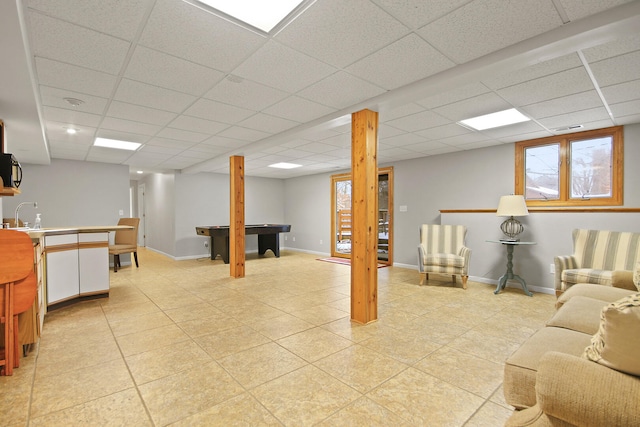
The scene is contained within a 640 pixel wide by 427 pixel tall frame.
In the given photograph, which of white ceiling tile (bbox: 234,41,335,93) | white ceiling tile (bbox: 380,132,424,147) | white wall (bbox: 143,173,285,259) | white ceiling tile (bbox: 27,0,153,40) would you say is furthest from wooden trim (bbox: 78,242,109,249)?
white ceiling tile (bbox: 380,132,424,147)

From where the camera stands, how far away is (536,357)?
1384 millimetres

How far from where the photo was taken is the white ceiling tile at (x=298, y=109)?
3.21 metres

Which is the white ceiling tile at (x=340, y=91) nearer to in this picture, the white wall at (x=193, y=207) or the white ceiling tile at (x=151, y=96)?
the white ceiling tile at (x=151, y=96)

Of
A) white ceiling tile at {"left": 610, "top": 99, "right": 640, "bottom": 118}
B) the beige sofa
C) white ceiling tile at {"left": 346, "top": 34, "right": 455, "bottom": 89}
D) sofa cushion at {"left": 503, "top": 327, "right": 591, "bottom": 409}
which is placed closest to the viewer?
the beige sofa

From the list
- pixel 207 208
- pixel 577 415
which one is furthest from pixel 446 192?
pixel 207 208

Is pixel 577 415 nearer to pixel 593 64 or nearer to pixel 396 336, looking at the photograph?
pixel 396 336

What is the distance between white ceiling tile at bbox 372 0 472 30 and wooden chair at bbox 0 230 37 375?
287cm

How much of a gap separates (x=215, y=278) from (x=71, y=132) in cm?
299

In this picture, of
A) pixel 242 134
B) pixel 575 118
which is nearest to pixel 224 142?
pixel 242 134

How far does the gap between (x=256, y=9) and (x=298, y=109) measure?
5.33 feet

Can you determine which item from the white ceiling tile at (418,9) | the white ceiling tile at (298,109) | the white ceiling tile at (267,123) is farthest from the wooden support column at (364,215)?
the white ceiling tile at (418,9)

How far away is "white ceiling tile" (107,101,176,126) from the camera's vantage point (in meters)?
3.29

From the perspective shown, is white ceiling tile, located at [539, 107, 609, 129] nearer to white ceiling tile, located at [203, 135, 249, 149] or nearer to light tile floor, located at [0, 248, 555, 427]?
light tile floor, located at [0, 248, 555, 427]

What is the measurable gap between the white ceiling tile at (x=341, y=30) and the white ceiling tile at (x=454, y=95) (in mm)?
1063
